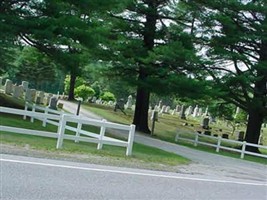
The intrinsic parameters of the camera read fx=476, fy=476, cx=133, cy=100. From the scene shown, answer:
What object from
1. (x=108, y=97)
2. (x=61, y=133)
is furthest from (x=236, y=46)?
(x=108, y=97)

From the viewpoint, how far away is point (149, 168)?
39.9 ft

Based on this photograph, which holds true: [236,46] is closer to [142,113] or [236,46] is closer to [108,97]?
[142,113]

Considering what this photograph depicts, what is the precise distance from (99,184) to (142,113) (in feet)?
76.8

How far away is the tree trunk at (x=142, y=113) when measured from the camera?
31.5m

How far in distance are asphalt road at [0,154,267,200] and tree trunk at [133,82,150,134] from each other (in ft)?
64.1

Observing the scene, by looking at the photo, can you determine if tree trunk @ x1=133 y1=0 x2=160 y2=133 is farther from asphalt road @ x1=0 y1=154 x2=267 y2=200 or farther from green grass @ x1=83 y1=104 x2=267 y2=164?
asphalt road @ x1=0 y1=154 x2=267 y2=200

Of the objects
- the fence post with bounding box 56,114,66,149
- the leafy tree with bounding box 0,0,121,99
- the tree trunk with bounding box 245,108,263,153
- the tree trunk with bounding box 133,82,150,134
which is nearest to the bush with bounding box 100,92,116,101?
the tree trunk with bounding box 133,82,150,134

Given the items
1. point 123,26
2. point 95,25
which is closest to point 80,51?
point 123,26

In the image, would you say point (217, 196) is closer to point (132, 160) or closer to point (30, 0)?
point (132, 160)

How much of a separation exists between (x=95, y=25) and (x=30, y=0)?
3.36 meters

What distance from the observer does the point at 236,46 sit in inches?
1136

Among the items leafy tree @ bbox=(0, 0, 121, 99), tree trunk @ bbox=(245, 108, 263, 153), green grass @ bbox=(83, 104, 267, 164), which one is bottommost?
green grass @ bbox=(83, 104, 267, 164)

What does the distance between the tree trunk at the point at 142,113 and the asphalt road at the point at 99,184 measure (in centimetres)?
1954

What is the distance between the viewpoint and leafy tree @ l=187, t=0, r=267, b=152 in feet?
88.9
